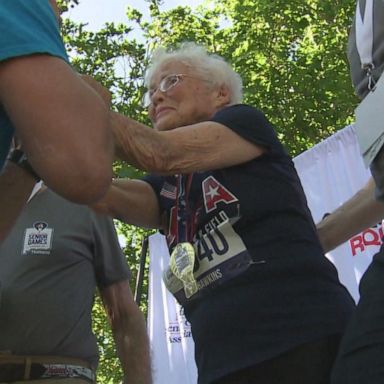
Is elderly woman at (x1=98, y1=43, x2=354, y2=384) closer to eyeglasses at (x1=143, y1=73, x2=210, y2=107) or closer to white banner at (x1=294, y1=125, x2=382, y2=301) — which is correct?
eyeglasses at (x1=143, y1=73, x2=210, y2=107)

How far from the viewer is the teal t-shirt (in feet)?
3.69

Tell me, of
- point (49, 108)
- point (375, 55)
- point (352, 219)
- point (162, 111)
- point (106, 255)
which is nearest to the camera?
point (49, 108)

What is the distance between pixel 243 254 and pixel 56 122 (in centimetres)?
96

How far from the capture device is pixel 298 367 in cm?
187

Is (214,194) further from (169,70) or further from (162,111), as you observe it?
(169,70)

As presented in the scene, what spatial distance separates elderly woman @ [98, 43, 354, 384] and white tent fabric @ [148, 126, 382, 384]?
6.38 ft

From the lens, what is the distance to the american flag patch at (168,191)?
2350 mm

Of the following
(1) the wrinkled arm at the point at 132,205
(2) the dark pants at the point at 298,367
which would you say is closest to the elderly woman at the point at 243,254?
(2) the dark pants at the point at 298,367

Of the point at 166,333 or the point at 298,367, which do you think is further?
the point at 166,333

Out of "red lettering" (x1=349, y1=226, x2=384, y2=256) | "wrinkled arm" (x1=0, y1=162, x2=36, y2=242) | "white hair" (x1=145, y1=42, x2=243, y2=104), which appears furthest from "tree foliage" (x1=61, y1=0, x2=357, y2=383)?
"wrinkled arm" (x1=0, y1=162, x2=36, y2=242)

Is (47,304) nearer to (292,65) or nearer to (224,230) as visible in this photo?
(224,230)

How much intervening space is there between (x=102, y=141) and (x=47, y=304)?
1.64m

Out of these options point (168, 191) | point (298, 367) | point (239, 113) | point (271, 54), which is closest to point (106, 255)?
point (168, 191)

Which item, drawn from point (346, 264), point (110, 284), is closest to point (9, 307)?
point (110, 284)
